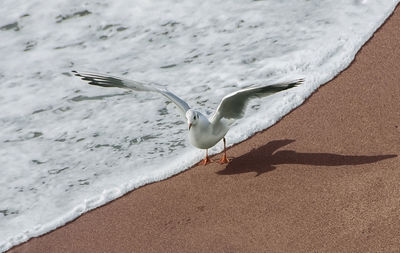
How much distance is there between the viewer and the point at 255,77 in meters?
7.66

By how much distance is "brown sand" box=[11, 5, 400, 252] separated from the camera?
5020mm

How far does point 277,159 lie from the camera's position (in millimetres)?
6004

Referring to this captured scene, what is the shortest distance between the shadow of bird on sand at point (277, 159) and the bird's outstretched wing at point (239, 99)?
1.45 ft

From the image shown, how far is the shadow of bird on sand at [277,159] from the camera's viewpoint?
18.7ft

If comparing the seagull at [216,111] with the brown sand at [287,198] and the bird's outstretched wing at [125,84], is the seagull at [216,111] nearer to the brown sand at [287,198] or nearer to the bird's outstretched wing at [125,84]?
the bird's outstretched wing at [125,84]

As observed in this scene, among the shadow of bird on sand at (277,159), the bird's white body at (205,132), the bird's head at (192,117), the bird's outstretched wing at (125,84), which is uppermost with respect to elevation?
the bird's outstretched wing at (125,84)

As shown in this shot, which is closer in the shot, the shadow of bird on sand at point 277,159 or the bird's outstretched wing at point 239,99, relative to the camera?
the bird's outstretched wing at point 239,99

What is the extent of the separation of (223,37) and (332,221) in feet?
14.0

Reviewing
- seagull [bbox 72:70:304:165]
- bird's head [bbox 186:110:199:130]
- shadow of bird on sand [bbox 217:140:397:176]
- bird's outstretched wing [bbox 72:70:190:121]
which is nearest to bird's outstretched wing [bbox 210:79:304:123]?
seagull [bbox 72:70:304:165]

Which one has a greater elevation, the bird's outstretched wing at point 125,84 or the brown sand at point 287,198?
the bird's outstretched wing at point 125,84

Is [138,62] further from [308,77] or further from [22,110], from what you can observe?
[308,77]

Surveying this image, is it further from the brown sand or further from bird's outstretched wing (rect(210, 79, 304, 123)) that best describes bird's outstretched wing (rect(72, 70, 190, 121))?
the brown sand

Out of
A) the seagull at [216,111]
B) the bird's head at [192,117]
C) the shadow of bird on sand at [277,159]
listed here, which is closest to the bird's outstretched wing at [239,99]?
the seagull at [216,111]

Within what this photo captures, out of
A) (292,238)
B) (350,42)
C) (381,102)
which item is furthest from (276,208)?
(350,42)
